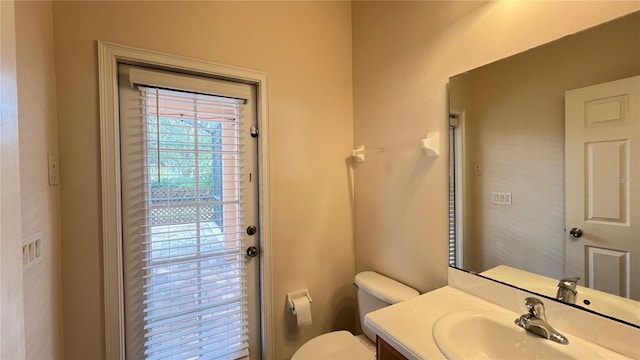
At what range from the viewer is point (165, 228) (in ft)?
4.61

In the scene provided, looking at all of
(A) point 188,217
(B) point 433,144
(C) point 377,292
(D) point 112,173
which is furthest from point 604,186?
(D) point 112,173

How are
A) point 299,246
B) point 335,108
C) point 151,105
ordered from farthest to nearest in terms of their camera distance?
point 335,108 < point 299,246 < point 151,105

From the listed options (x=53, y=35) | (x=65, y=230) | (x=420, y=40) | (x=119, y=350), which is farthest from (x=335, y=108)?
(x=119, y=350)

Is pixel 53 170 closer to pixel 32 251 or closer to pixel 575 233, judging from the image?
pixel 32 251

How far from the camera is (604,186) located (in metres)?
0.84

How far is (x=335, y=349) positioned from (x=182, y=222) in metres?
1.10

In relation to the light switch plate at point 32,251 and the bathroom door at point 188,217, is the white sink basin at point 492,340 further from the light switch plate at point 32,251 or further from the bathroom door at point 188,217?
the light switch plate at point 32,251

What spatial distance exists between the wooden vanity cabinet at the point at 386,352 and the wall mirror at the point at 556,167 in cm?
55

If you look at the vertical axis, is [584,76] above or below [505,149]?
above

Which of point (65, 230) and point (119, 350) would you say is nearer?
point (65, 230)

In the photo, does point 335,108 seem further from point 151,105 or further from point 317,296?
point 317,296

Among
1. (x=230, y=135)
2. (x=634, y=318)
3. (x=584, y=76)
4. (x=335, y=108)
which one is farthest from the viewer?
(x=335, y=108)

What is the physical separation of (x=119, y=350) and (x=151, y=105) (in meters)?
1.24

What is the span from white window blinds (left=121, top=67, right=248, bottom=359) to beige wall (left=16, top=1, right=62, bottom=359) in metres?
0.27
